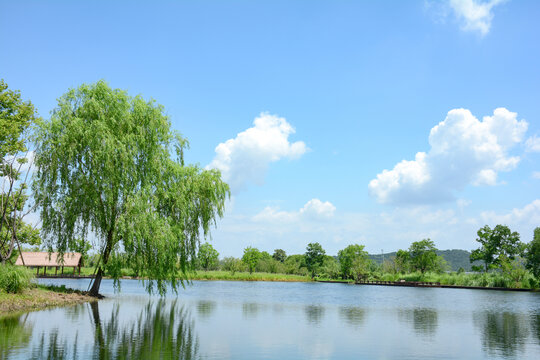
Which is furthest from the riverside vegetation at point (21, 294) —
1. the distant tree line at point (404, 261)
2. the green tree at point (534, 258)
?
the green tree at point (534, 258)

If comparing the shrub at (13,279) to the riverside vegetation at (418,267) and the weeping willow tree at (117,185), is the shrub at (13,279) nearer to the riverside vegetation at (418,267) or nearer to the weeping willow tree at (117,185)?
the weeping willow tree at (117,185)

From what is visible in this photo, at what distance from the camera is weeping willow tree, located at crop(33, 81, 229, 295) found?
2234 cm

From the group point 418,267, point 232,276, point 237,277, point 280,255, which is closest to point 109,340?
point 232,276

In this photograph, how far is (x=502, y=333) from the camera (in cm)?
1772

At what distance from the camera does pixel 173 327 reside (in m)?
16.2

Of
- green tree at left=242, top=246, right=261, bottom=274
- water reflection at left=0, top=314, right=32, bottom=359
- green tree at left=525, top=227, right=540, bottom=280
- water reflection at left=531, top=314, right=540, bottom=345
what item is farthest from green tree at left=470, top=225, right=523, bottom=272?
water reflection at left=0, top=314, right=32, bottom=359

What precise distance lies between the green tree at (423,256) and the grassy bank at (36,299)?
7574 centimetres

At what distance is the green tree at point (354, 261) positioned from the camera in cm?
8656

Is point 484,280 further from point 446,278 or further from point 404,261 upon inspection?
point 404,261

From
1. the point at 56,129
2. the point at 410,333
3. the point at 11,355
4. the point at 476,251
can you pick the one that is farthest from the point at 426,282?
the point at 11,355

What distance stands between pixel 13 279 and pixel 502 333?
22757mm

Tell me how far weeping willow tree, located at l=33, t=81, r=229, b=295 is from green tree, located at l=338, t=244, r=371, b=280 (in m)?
67.3

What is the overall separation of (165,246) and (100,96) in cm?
960

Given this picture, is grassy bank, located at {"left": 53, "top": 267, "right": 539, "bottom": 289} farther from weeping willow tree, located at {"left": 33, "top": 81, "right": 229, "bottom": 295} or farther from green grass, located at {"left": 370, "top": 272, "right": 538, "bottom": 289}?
weeping willow tree, located at {"left": 33, "top": 81, "right": 229, "bottom": 295}
